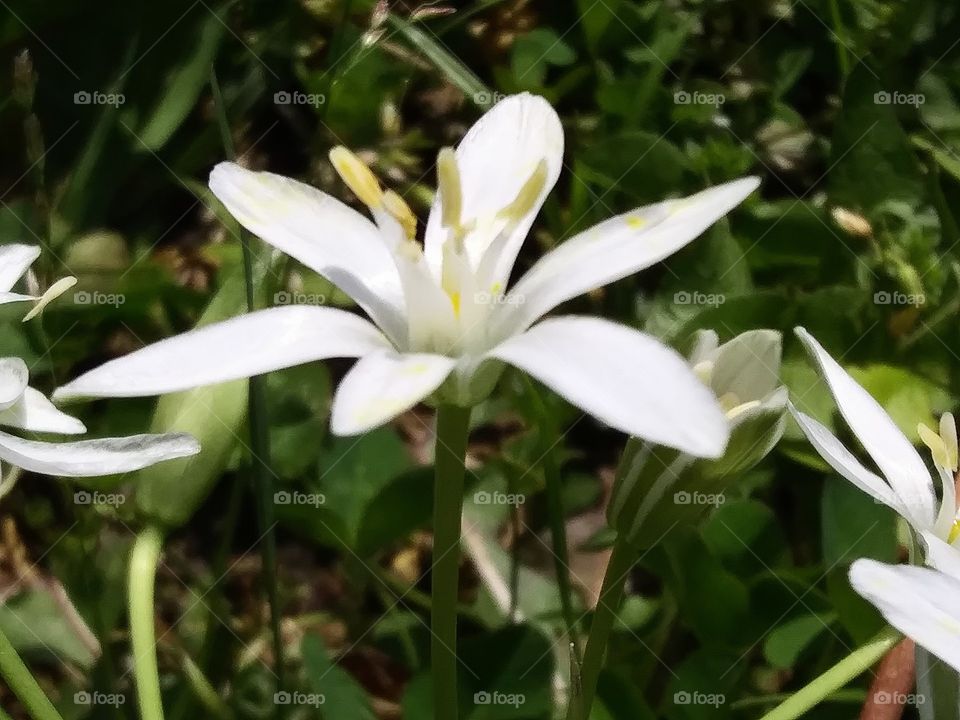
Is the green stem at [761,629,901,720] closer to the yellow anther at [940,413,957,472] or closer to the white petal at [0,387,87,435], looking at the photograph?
the yellow anther at [940,413,957,472]

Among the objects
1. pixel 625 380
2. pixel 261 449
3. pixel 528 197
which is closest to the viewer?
pixel 625 380

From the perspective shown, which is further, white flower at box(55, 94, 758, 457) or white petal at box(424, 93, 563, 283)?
white petal at box(424, 93, 563, 283)

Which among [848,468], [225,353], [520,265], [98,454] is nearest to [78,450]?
[98,454]

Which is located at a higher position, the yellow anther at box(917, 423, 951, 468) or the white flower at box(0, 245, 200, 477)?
the white flower at box(0, 245, 200, 477)

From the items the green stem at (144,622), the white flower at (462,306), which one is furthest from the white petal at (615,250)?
the green stem at (144,622)

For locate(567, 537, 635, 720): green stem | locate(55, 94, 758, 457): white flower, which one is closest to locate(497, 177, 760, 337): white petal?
locate(55, 94, 758, 457): white flower

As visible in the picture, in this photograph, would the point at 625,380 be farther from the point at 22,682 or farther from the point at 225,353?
the point at 22,682
